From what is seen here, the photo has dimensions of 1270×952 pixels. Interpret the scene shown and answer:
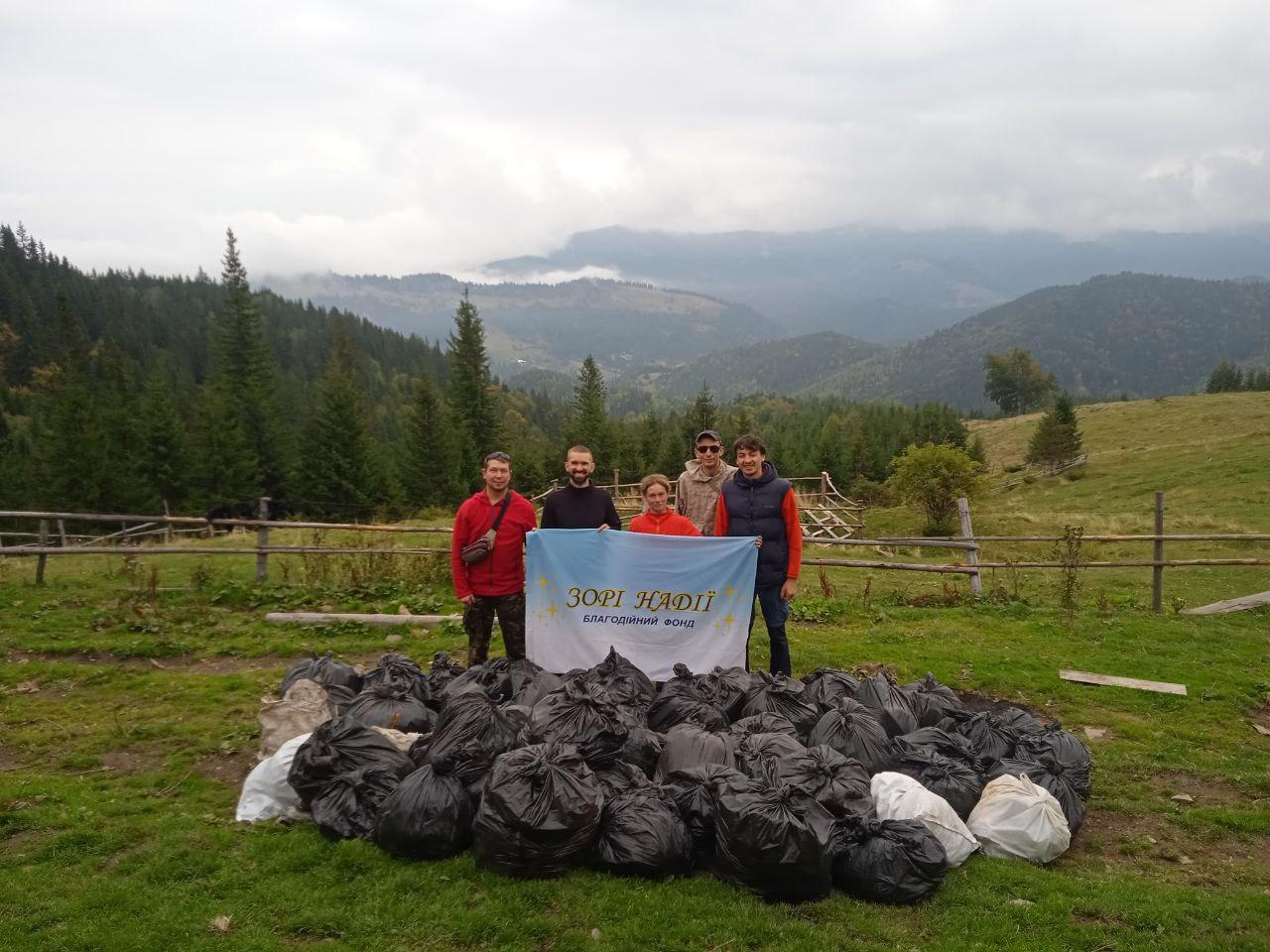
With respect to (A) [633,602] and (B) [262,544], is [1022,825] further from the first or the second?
(B) [262,544]

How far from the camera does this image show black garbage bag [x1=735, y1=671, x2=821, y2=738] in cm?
561

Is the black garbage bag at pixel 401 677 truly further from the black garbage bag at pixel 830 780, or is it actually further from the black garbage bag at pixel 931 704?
the black garbage bag at pixel 931 704

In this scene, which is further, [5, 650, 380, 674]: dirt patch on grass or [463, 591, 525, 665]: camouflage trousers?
[5, 650, 380, 674]: dirt patch on grass

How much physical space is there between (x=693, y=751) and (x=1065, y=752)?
2.85m

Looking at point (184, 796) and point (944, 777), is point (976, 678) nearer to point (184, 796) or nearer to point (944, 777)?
point (944, 777)

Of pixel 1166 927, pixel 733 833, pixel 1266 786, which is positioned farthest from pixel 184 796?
pixel 1266 786

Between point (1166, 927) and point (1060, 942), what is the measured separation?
686 mm

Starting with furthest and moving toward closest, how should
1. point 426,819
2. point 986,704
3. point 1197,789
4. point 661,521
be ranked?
point 986,704 → point 661,521 → point 1197,789 → point 426,819

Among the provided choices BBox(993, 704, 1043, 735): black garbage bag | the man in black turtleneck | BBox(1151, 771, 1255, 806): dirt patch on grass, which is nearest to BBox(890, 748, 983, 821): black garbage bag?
BBox(993, 704, 1043, 735): black garbage bag

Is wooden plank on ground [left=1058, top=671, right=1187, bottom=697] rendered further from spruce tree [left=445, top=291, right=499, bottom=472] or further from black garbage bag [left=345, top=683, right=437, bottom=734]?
spruce tree [left=445, top=291, right=499, bottom=472]

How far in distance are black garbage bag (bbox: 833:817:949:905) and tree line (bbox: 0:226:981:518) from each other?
22.9 meters

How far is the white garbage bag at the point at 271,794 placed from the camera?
4789mm

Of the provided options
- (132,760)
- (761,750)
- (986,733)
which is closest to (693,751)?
(761,750)

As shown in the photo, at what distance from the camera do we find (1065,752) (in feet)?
17.9
